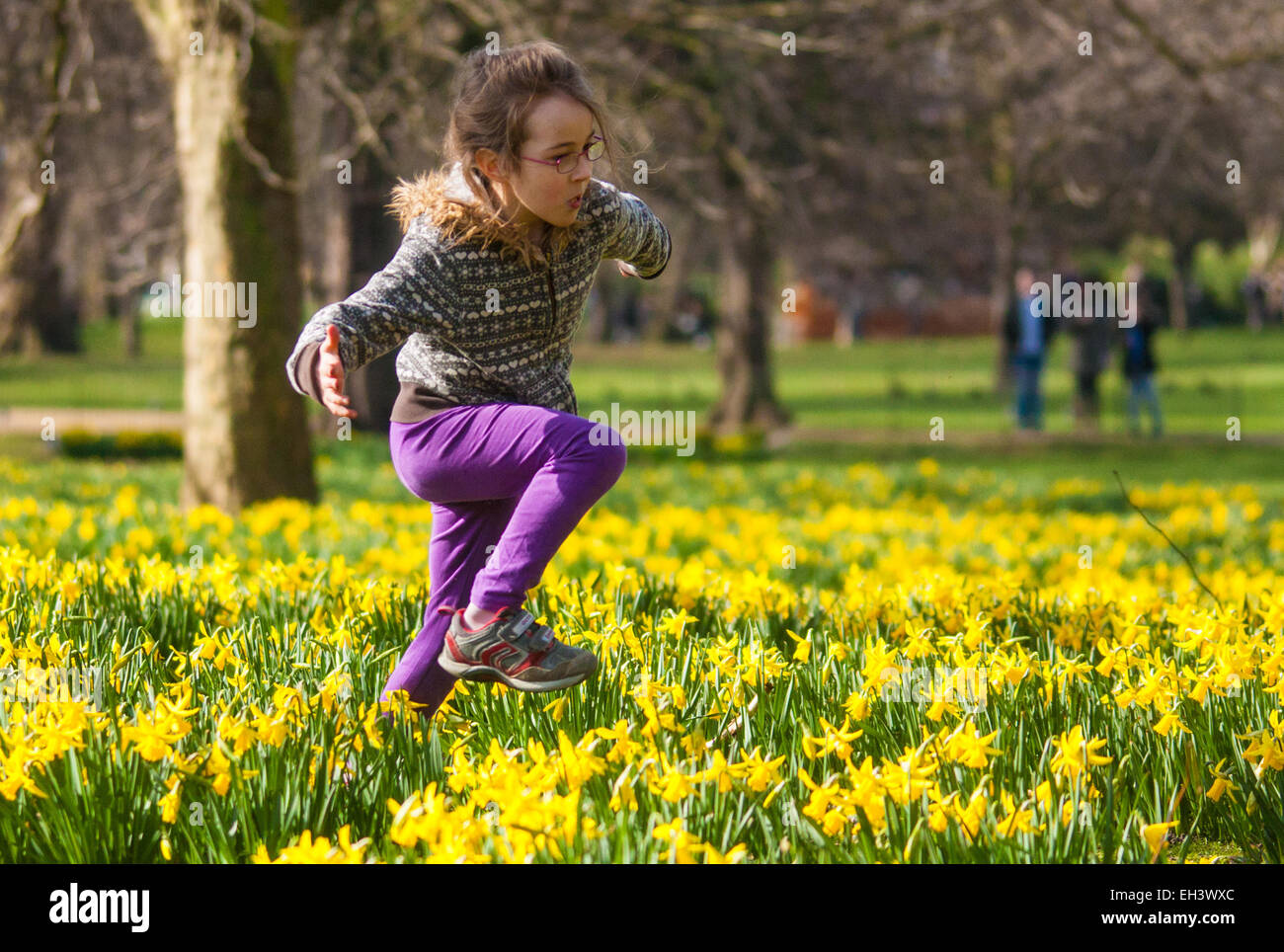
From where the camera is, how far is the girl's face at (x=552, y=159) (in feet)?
9.54

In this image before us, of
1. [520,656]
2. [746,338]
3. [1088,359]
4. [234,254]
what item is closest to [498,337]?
[520,656]

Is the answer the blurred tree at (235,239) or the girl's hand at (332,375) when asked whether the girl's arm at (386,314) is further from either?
the blurred tree at (235,239)

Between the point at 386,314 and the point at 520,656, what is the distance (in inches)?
27.5

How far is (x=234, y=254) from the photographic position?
26.9 feet

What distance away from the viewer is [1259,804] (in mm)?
2650

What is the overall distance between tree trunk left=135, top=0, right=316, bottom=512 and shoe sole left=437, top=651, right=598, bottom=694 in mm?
5560

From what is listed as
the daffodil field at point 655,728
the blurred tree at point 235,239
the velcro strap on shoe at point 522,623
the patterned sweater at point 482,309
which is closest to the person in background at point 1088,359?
the blurred tree at point 235,239

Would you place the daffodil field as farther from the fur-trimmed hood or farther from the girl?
the fur-trimmed hood

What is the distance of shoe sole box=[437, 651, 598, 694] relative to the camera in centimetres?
283

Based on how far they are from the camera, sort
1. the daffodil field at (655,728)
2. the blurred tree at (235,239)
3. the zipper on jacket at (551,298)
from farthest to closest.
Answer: the blurred tree at (235,239) → the zipper on jacket at (551,298) → the daffodil field at (655,728)

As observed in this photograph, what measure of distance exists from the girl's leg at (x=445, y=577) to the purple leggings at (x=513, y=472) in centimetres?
1

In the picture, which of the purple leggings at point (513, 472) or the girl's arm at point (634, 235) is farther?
the girl's arm at point (634, 235)
